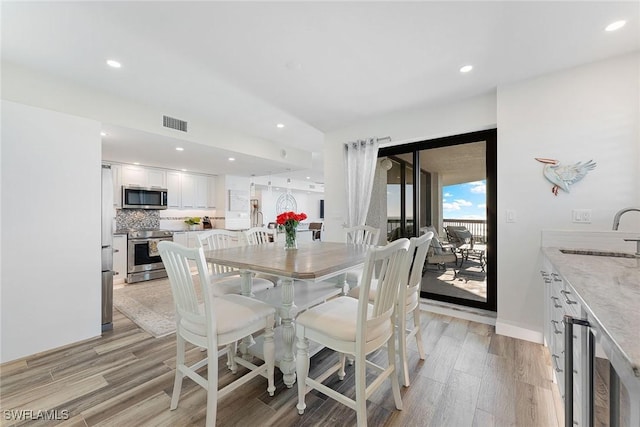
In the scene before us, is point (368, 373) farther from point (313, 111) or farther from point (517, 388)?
point (313, 111)

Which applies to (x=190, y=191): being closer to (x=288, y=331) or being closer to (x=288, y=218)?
(x=288, y=218)

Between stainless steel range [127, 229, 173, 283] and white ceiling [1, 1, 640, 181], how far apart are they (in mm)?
2332

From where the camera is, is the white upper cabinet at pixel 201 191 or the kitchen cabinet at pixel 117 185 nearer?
the kitchen cabinet at pixel 117 185

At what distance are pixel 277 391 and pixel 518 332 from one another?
234 centimetres

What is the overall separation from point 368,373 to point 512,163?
2.37 m

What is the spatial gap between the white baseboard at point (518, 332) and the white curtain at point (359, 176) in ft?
6.18

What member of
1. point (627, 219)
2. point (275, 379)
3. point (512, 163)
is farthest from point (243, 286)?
point (627, 219)

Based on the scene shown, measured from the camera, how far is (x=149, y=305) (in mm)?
3439

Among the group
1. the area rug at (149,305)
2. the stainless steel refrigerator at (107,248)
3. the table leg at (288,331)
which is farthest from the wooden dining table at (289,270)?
the stainless steel refrigerator at (107,248)

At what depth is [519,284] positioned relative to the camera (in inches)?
101

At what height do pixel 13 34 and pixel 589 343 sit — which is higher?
pixel 13 34

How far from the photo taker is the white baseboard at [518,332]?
2.44 meters

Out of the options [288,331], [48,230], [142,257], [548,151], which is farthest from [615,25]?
[142,257]

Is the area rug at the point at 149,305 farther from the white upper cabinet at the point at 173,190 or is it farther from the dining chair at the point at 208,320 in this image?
the white upper cabinet at the point at 173,190
